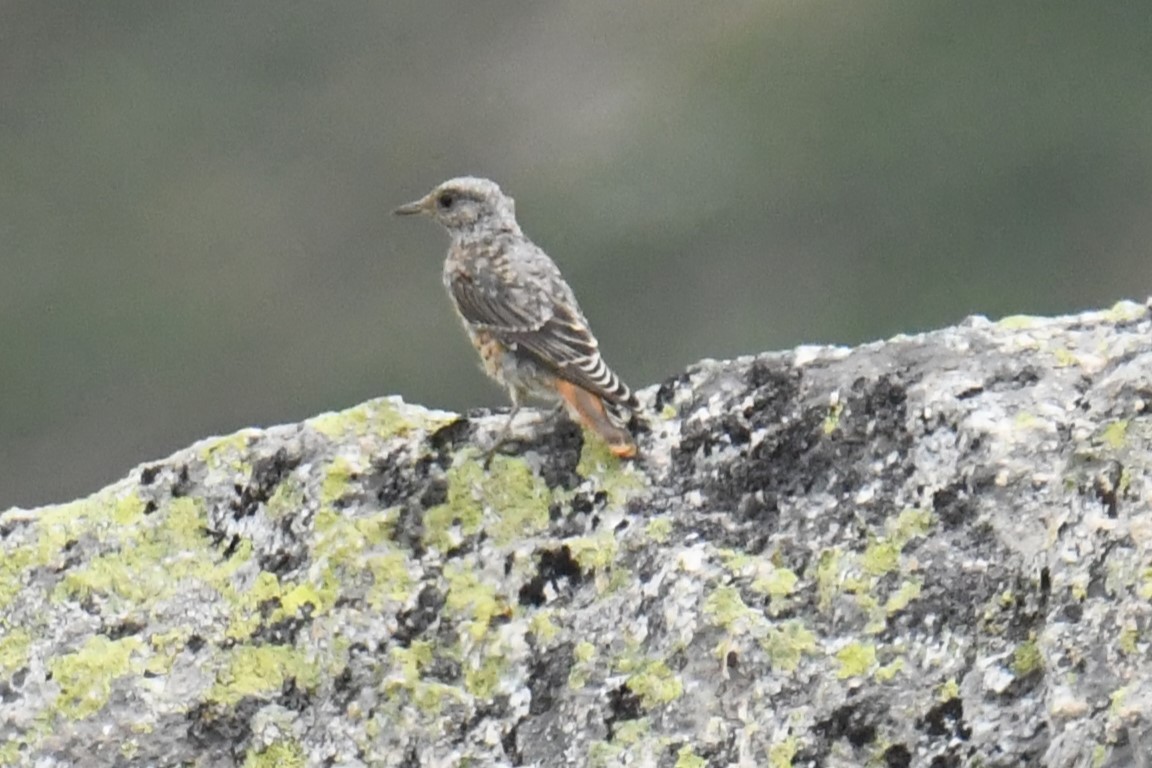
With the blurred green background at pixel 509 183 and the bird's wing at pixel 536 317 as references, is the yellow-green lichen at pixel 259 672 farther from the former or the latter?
the blurred green background at pixel 509 183

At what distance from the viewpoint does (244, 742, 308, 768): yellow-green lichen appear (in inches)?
256

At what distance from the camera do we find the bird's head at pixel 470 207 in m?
11.0

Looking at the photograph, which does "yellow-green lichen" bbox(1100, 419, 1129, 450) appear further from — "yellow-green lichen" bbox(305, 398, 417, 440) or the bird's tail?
"yellow-green lichen" bbox(305, 398, 417, 440)

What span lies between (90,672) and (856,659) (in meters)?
2.07

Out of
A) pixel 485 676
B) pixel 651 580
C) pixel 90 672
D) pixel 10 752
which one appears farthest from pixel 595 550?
pixel 10 752

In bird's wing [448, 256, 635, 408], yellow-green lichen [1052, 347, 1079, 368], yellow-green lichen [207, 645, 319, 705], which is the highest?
bird's wing [448, 256, 635, 408]

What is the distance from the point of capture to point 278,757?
6.53 metres

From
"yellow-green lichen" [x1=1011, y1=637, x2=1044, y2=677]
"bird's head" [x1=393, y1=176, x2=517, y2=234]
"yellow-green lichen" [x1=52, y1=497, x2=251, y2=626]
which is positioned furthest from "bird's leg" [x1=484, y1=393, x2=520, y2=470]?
"bird's head" [x1=393, y1=176, x2=517, y2=234]

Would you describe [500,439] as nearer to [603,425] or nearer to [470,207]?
[603,425]

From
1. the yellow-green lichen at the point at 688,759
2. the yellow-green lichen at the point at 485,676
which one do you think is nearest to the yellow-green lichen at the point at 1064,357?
the yellow-green lichen at the point at 688,759

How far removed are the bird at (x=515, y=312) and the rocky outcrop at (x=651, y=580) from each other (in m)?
0.46

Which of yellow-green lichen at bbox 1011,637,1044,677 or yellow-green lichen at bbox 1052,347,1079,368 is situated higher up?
yellow-green lichen at bbox 1052,347,1079,368

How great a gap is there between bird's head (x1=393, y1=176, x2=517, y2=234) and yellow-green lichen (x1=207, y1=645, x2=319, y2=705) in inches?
174

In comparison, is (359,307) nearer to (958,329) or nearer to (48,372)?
(48,372)
